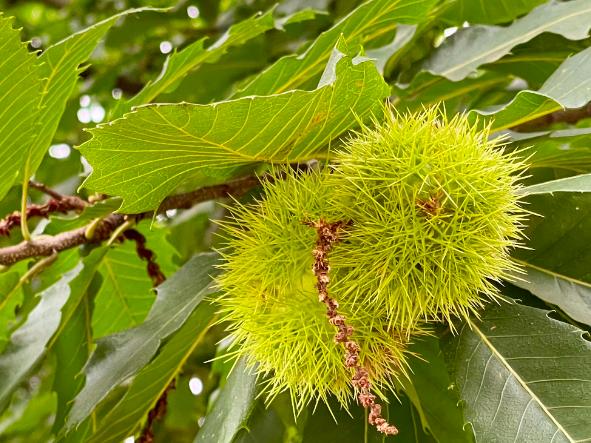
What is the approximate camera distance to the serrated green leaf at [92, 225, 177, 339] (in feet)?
5.52

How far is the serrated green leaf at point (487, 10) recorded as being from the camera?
1641mm

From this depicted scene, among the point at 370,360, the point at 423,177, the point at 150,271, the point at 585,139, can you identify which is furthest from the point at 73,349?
the point at 585,139

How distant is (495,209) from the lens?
896 mm

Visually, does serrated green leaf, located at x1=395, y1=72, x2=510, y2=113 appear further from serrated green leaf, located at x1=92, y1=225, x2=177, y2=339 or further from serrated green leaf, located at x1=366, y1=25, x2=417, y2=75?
serrated green leaf, located at x1=92, y1=225, x2=177, y2=339

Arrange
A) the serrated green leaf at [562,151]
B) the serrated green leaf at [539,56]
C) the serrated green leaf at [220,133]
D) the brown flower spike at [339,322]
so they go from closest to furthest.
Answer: the brown flower spike at [339,322] → the serrated green leaf at [220,133] → the serrated green leaf at [562,151] → the serrated green leaf at [539,56]

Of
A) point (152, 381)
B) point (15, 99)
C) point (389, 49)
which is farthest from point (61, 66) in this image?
point (389, 49)

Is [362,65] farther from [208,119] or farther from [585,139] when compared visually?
[585,139]

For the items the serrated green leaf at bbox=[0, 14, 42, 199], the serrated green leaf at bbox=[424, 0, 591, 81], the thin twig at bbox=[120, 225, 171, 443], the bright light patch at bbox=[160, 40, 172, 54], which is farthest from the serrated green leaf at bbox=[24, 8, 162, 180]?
the bright light patch at bbox=[160, 40, 172, 54]

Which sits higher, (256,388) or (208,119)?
(208,119)

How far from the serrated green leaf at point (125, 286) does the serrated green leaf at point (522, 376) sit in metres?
0.89

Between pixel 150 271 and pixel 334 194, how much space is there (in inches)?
26.4

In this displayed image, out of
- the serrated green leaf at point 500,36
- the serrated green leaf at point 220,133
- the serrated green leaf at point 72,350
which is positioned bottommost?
the serrated green leaf at point 72,350

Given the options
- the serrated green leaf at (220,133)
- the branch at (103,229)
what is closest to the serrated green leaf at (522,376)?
the serrated green leaf at (220,133)

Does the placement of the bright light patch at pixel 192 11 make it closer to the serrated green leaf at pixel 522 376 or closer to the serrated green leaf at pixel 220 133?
the serrated green leaf at pixel 220 133
